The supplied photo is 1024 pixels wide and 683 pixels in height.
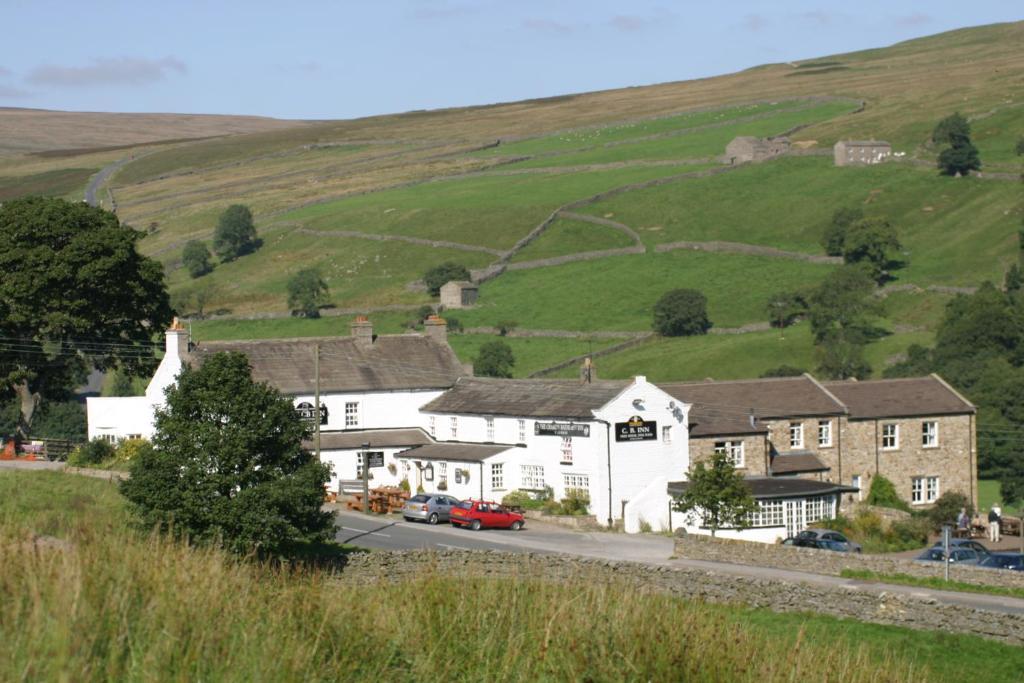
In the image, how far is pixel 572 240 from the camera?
151m

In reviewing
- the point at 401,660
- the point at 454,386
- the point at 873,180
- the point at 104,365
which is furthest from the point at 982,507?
the point at 873,180

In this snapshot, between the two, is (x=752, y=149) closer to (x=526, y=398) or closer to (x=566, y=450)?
(x=526, y=398)

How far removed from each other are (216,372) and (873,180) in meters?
133

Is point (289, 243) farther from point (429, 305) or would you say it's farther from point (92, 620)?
point (92, 620)

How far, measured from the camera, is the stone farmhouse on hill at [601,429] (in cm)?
5609

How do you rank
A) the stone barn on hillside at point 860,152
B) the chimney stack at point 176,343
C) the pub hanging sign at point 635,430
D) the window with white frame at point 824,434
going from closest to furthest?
the pub hanging sign at point 635,430 < the chimney stack at point 176,343 < the window with white frame at point 824,434 < the stone barn on hillside at point 860,152

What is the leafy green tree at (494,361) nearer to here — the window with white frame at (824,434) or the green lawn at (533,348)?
the green lawn at (533,348)

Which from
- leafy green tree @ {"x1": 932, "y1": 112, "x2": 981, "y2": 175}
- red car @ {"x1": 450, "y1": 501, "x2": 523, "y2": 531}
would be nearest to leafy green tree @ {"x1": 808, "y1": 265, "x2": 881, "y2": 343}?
leafy green tree @ {"x1": 932, "y1": 112, "x2": 981, "y2": 175}

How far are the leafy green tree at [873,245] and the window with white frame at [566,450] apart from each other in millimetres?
78061

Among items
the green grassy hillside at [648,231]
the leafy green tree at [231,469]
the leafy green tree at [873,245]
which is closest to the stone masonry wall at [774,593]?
the leafy green tree at [231,469]

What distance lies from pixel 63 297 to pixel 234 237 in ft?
342

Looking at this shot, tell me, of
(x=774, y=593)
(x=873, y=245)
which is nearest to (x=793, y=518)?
(x=774, y=593)

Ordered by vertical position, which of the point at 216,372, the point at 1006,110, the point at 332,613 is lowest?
the point at 332,613

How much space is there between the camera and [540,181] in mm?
181500
